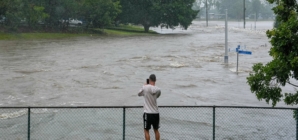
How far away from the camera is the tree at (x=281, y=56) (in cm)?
1050

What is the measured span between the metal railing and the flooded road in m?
3.99

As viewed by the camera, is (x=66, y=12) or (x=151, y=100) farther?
(x=66, y=12)

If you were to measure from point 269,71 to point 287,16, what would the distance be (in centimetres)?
166

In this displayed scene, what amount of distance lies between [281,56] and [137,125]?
8090 millimetres

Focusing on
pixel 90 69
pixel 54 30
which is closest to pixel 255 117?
pixel 90 69

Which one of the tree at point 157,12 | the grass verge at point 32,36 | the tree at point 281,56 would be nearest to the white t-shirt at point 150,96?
the tree at point 281,56

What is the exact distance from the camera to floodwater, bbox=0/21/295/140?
17109mm

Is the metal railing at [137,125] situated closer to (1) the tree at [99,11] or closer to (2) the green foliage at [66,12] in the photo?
(2) the green foliage at [66,12]

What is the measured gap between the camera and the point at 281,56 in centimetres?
1073

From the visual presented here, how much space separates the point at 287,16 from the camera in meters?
11.8

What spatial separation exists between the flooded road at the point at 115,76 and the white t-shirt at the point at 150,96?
1196cm

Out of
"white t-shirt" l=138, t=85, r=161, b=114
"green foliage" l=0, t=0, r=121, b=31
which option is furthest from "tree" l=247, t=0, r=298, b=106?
"green foliage" l=0, t=0, r=121, b=31

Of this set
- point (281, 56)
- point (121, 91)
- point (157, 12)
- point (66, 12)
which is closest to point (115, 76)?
point (121, 91)

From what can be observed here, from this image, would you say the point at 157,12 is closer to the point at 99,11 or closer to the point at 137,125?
the point at 99,11
